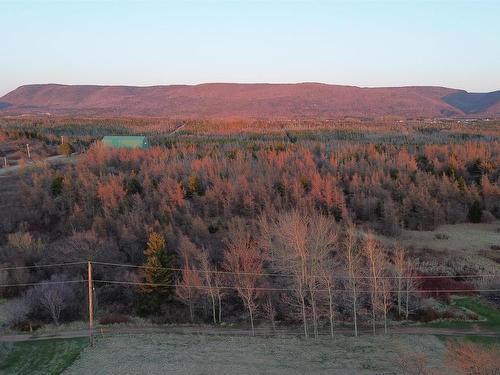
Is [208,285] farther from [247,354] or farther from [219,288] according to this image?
[247,354]

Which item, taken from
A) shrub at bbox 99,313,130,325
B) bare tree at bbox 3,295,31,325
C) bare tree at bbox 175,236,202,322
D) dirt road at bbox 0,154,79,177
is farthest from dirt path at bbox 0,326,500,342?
dirt road at bbox 0,154,79,177

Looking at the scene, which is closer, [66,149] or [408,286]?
[408,286]

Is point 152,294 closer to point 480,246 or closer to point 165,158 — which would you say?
point 480,246

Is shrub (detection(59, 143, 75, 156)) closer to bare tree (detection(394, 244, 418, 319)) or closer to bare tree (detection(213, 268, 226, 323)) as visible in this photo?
bare tree (detection(213, 268, 226, 323))

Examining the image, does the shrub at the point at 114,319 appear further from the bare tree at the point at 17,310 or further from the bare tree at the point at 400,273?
the bare tree at the point at 400,273

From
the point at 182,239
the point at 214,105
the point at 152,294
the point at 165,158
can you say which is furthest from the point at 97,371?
the point at 214,105

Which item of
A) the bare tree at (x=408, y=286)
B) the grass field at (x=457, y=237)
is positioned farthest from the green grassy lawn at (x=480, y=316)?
the grass field at (x=457, y=237)

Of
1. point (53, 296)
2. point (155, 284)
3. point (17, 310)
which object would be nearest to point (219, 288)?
point (155, 284)
